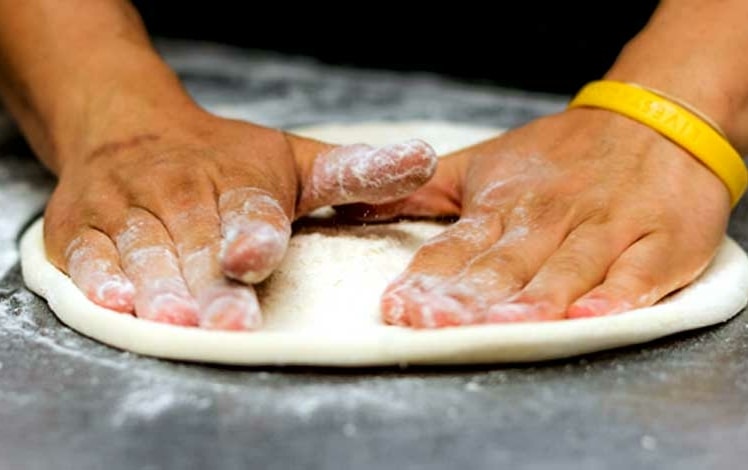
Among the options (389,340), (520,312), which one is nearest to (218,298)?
(389,340)

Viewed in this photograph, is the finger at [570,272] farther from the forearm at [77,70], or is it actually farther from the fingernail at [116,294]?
the forearm at [77,70]

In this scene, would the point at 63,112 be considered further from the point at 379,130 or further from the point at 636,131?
the point at 636,131

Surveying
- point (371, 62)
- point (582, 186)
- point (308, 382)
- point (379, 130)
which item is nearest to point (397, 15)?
point (371, 62)

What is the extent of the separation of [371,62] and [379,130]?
0.49 m

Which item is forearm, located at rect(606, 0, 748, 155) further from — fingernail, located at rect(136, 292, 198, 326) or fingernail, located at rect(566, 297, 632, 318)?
fingernail, located at rect(136, 292, 198, 326)

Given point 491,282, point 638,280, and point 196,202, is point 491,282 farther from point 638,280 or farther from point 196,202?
point 196,202

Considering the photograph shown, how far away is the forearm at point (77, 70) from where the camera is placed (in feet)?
3.52

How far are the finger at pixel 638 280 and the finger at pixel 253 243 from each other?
0.25 m

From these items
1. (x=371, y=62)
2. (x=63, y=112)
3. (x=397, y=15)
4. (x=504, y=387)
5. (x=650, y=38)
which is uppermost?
(x=650, y=38)

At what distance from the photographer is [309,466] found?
0.65 m

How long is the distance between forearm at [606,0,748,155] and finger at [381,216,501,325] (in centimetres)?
25

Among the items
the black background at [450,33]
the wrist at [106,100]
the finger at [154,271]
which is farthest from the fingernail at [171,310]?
the black background at [450,33]

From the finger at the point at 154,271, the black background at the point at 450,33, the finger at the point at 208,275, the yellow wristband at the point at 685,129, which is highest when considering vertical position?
the yellow wristband at the point at 685,129

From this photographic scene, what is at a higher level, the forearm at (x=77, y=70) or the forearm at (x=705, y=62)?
the forearm at (x=705, y=62)
